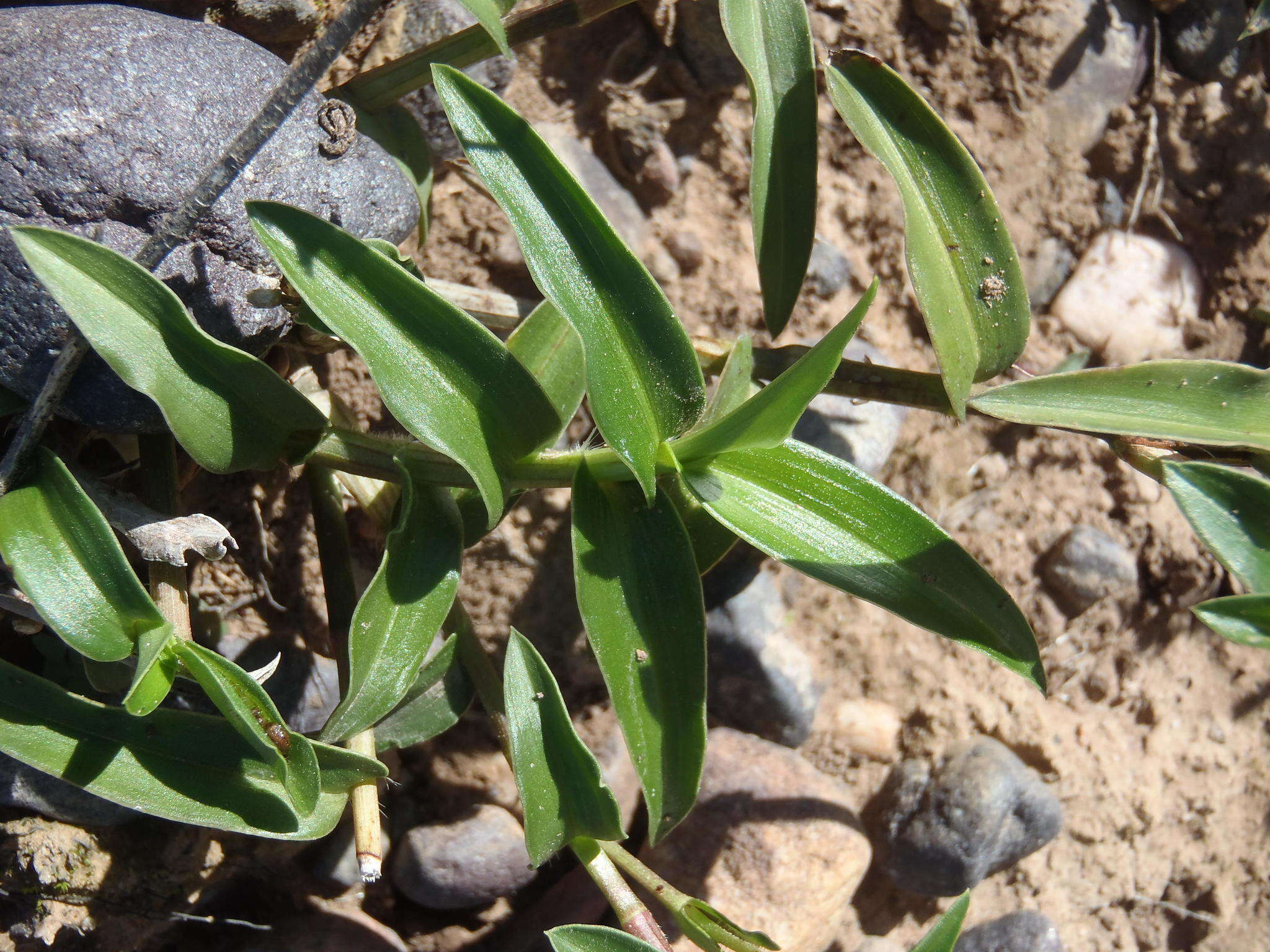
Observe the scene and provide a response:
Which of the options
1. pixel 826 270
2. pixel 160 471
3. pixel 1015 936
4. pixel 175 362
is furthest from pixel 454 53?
pixel 1015 936

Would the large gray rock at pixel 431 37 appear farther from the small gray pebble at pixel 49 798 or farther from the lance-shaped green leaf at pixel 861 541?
Result: the small gray pebble at pixel 49 798

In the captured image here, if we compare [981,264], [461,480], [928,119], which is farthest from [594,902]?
[928,119]

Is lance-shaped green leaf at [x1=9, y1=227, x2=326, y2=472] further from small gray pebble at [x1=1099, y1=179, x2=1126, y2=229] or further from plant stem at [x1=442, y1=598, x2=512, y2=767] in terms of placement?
small gray pebble at [x1=1099, y1=179, x2=1126, y2=229]

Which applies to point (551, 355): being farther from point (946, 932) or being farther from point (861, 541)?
point (946, 932)

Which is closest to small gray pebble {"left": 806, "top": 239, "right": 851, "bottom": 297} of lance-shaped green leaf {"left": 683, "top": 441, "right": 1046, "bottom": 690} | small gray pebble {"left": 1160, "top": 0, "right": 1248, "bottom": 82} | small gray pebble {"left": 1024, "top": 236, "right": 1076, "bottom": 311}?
small gray pebble {"left": 1024, "top": 236, "right": 1076, "bottom": 311}

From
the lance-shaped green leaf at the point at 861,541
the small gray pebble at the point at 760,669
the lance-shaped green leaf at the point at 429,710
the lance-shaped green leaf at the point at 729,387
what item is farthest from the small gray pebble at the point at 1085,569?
the lance-shaped green leaf at the point at 429,710
